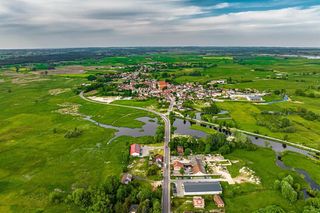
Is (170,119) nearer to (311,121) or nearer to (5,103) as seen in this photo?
(311,121)

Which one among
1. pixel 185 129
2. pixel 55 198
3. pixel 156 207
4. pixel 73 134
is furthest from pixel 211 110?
pixel 55 198

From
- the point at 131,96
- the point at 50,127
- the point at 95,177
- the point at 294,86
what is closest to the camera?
the point at 95,177

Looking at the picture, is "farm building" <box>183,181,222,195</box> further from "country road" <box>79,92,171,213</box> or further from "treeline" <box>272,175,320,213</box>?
"treeline" <box>272,175,320,213</box>

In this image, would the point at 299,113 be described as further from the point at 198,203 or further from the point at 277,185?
the point at 198,203

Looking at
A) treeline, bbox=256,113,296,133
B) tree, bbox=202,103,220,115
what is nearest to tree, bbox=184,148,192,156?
treeline, bbox=256,113,296,133

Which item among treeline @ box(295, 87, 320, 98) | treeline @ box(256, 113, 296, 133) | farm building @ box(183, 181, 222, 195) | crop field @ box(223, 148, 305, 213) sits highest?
treeline @ box(295, 87, 320, 98)

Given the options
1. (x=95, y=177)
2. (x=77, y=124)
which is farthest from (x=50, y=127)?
(x=95, y=177)
